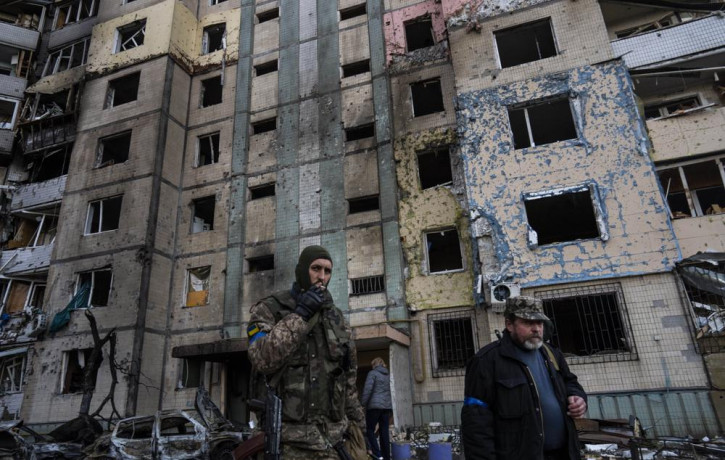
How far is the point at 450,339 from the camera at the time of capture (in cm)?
1268

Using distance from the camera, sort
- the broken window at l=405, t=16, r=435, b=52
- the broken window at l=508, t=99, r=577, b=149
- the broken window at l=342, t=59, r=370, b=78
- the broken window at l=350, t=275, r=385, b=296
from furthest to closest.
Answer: the broken window at l=342, t=59, r=370, b=78, the broken window at l=405, t=16, r=435, b=52, the broken window at l=350, t=275, r=385, b=296, the broken window at l=508, t=99, r=577, b=149

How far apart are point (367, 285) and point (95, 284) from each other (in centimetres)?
1009

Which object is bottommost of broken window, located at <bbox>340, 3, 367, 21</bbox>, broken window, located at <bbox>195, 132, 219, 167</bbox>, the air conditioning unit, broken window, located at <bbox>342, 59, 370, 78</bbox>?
the air conditioning unit

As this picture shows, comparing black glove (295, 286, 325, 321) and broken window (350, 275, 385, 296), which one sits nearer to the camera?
black glove (295, 286, 325, 321)

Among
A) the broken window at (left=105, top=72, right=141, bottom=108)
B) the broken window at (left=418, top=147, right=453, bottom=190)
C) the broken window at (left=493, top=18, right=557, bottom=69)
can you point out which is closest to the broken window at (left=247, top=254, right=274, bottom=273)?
the broken window at (left=418, top=147, right=453, bottom=190)

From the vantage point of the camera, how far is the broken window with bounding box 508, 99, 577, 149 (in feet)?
43.1

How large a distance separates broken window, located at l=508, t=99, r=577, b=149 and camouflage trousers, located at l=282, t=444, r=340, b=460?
38.1 ft

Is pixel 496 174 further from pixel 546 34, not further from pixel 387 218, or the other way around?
pixel 546 34

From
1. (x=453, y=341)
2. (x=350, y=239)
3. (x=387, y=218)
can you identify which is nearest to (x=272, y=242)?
(x=350, y=239)

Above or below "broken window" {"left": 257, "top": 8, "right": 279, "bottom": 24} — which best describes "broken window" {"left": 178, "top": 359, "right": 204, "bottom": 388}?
below

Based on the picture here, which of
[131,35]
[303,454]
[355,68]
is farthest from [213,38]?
[303,454]

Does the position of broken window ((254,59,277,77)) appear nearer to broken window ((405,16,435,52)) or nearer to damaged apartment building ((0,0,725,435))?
damaged apartment building ((0,0,725,435))

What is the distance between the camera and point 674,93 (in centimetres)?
1318

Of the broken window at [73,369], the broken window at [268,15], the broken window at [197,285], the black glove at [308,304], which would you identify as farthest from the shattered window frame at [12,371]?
the black glove at [308,304]
